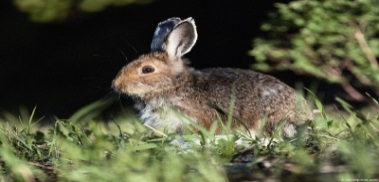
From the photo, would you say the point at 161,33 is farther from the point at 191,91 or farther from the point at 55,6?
the point at 55,6

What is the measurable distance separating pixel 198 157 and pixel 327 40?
567 centimetres

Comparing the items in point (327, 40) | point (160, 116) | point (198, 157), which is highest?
point (198, 157)

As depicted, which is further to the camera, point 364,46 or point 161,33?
point 364,46

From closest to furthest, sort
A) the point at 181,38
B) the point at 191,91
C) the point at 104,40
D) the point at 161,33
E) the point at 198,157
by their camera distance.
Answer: the point at 198,157
the point at 191,91
the point at 181,38
the point at 161,33
the point at 104,40

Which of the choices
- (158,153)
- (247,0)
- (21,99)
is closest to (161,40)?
(158,153)

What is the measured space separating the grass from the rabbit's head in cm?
124

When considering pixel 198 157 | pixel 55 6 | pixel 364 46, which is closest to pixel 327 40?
pixel 364 46

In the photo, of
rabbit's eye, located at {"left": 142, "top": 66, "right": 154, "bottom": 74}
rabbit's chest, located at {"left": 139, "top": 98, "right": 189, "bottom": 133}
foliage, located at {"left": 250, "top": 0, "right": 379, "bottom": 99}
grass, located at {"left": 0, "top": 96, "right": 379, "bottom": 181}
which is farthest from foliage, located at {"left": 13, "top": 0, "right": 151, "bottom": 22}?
grass, located at {"left": 0, "top": 96, "right": 379, "bottom": 181}

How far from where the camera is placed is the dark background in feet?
33.1

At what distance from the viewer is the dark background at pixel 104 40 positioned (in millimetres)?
10078

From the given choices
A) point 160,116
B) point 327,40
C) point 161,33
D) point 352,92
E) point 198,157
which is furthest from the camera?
point 352,92

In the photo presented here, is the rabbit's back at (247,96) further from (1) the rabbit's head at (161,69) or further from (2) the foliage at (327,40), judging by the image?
(2) the foliage at (327,40)

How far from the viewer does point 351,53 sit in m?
8.43

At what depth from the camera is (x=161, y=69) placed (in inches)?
220
